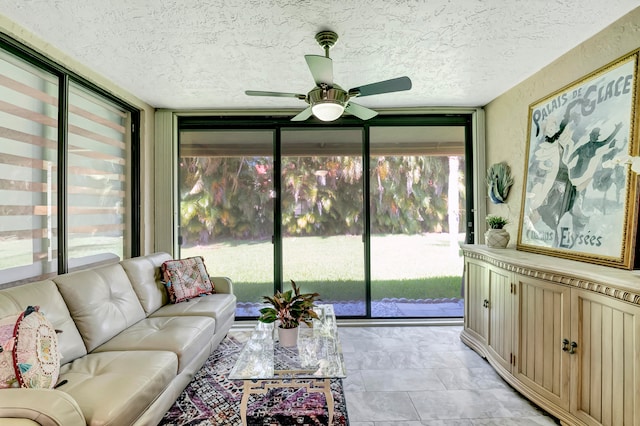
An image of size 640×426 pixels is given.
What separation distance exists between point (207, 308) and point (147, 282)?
0.61 m

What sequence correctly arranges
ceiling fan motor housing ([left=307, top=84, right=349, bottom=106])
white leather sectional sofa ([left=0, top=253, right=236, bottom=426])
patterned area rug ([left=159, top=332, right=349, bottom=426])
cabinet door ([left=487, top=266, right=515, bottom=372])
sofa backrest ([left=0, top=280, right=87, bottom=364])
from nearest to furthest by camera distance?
white leather sectional sofa ([left=0, top=253, right=236, bottom=426])
sofa backrest ([left=0, top=280, right=87, bottom=364])
patterned area rug ([left=159, top=332, right=349, bottom=426])
ceiling fan motor housing ([left=307, top=84, right=349, bottom=106])
cabinet door ([left=487, top=266, right=515, bottom=372])

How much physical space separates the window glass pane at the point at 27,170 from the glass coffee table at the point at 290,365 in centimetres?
171

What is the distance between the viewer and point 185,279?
3.16 meters

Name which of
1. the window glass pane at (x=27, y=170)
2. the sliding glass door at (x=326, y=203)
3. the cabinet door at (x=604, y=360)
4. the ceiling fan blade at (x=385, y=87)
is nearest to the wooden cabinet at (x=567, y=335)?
the cabinet door at (x=604, y=360)

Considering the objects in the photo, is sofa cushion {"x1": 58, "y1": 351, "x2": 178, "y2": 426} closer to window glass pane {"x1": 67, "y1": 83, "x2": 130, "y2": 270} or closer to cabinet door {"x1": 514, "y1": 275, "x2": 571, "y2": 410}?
window glass pane {"x1": 67, "y1": 83, "x2": 130, "y2": 270}

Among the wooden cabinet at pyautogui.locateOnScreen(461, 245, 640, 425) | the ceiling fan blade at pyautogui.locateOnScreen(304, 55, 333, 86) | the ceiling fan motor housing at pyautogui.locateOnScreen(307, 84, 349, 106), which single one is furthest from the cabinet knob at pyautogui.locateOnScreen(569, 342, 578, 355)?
the ceiling fan blade at pyautogui.locateOnScreen(304, 55, 333, 86)

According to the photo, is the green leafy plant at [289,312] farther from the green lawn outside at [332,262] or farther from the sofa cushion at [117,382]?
the green lawn outside at [332,262]

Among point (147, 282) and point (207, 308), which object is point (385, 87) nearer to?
point (207, 308)

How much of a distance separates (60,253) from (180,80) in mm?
1809

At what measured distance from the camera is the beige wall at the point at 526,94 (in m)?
2.11

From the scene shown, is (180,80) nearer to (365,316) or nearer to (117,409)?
(117,409)

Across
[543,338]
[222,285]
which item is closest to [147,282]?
[222,285]

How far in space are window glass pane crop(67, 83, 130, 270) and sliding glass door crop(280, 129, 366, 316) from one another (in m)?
1.78

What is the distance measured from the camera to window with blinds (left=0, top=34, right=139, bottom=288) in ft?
7.18
